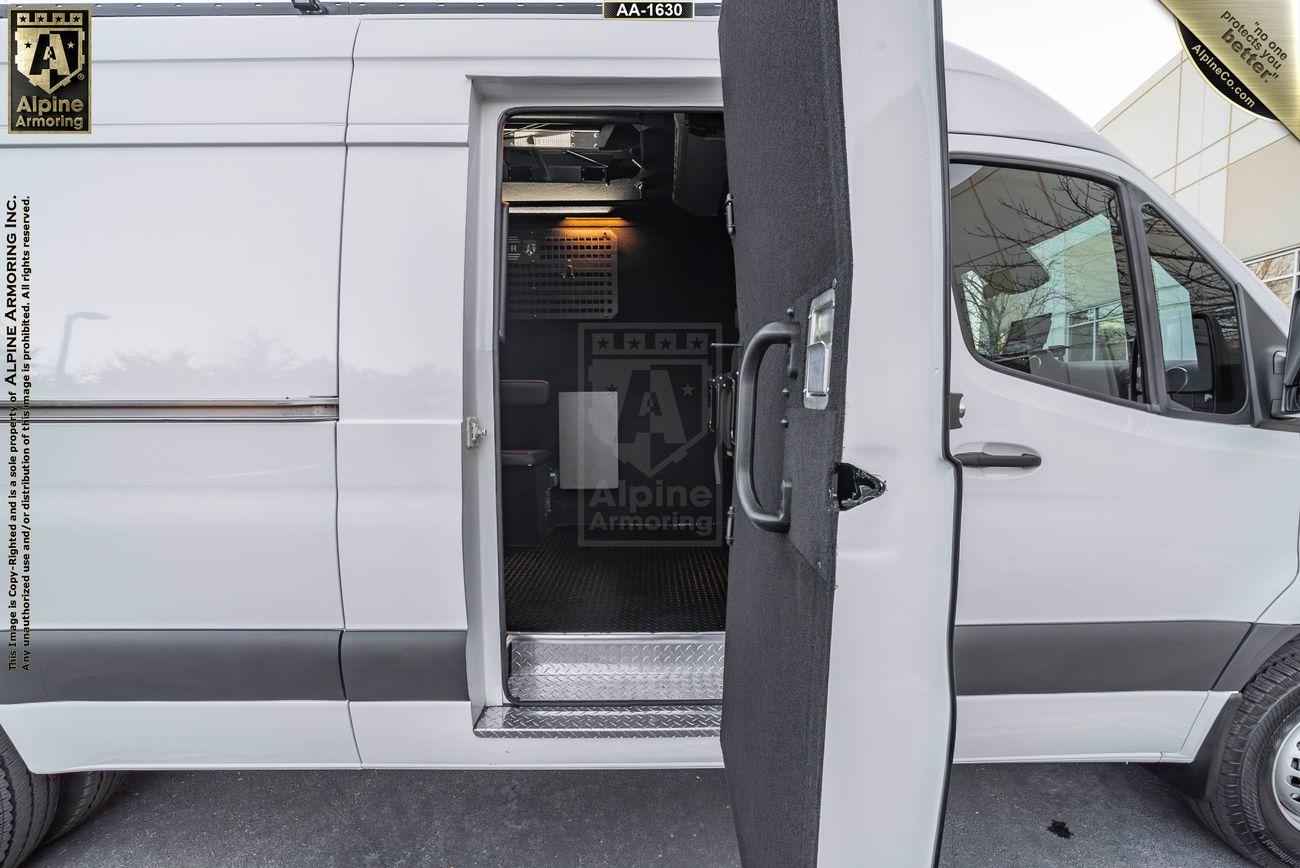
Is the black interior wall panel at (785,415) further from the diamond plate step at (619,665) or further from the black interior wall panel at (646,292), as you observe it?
the black interior wall panel at (646,292)

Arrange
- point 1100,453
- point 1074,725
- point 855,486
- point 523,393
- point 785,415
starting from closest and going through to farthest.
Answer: point 855,486, point 785,415, point 1100,453, point 1074,725, point 523,393

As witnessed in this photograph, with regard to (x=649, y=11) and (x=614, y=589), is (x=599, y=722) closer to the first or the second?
(x=614, y=589)

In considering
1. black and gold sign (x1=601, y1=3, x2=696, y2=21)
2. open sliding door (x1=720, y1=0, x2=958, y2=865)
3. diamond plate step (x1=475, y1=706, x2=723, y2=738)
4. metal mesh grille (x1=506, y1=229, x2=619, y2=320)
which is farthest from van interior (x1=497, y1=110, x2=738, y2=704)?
open sliding door (x1=720, y1=0, x2=958, y2=865)

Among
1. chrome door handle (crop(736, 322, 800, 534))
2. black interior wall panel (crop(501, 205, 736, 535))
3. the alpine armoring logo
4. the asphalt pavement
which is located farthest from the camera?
black interior wall panel (crop(501, 205, 736, 535))

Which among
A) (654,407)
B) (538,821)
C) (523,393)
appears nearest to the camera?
(538,821)

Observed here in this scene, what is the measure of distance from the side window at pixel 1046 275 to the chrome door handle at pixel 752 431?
3.04 feet

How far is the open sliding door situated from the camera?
2.46ft

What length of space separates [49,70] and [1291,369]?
3.22 metres

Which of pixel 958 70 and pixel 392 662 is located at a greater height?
pixel 958 70

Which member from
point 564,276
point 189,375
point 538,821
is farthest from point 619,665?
point 564,276

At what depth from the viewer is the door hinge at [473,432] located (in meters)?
1.58

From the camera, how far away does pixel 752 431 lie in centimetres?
111

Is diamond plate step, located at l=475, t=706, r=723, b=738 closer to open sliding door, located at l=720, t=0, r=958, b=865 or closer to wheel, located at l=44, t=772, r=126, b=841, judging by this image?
open sliding door, located at l=720, t=0, r=958, b=865

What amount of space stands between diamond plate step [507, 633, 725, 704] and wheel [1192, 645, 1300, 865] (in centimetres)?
148
